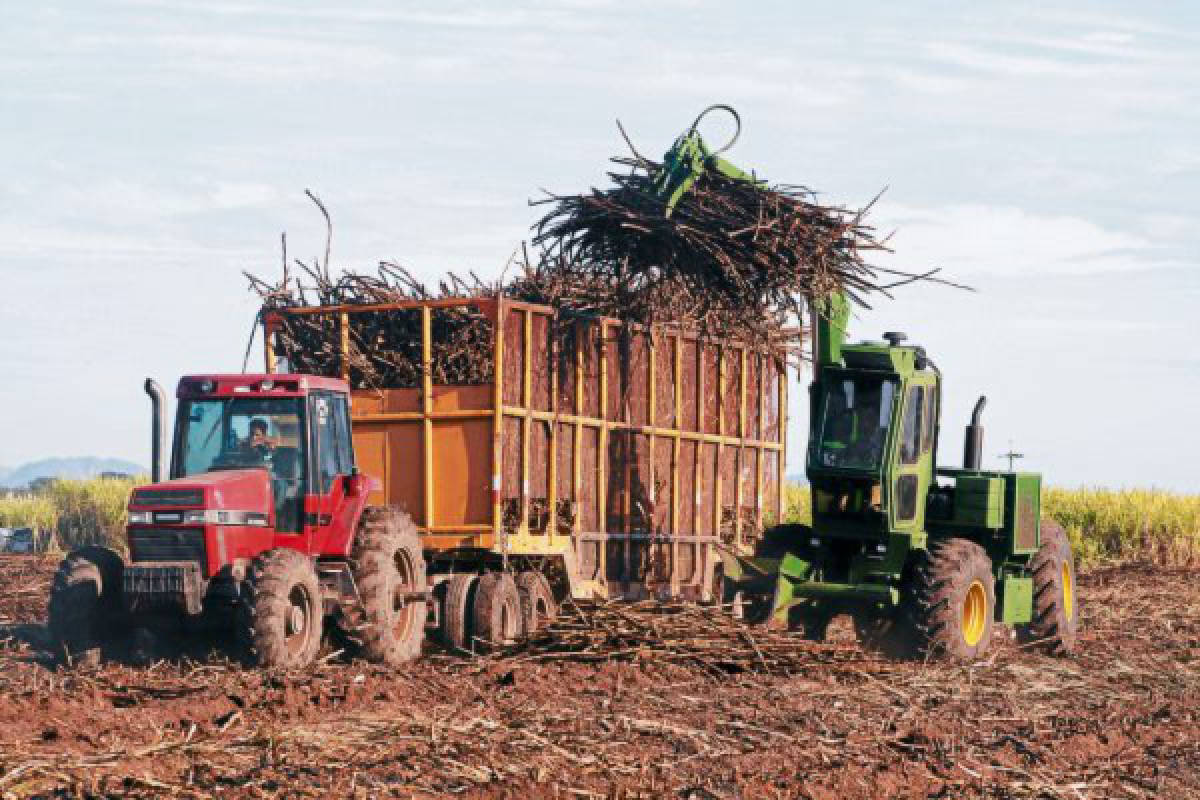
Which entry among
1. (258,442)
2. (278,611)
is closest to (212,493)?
(258,442)

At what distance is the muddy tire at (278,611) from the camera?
12219 mm

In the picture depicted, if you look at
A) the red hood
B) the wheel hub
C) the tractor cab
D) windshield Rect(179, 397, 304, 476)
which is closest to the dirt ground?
the wheel hub

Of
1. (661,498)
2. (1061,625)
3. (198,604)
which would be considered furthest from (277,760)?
(1061,625)

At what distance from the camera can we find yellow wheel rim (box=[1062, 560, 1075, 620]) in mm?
17625

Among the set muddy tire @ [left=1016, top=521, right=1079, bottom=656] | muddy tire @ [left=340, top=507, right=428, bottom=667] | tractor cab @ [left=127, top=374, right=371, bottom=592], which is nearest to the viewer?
tractor cab @ [left=127, top=374, right=371, bottom=592]

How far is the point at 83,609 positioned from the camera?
13039 millimetres

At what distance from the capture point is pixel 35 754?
28.7 feet

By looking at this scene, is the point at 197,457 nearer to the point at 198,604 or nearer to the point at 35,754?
the point at 198,604

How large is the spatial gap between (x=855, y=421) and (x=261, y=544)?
5.66m

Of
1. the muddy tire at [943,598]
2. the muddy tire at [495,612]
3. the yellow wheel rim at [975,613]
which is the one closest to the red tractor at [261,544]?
the muddy tire at [495,612]

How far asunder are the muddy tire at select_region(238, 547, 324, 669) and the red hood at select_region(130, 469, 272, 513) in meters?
0.61

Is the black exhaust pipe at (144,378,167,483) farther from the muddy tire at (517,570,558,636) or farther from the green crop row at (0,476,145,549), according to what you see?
the green crop row at (0,476,145,549)

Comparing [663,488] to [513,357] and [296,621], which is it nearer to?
[513,357]

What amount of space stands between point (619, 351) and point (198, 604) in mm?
5770
